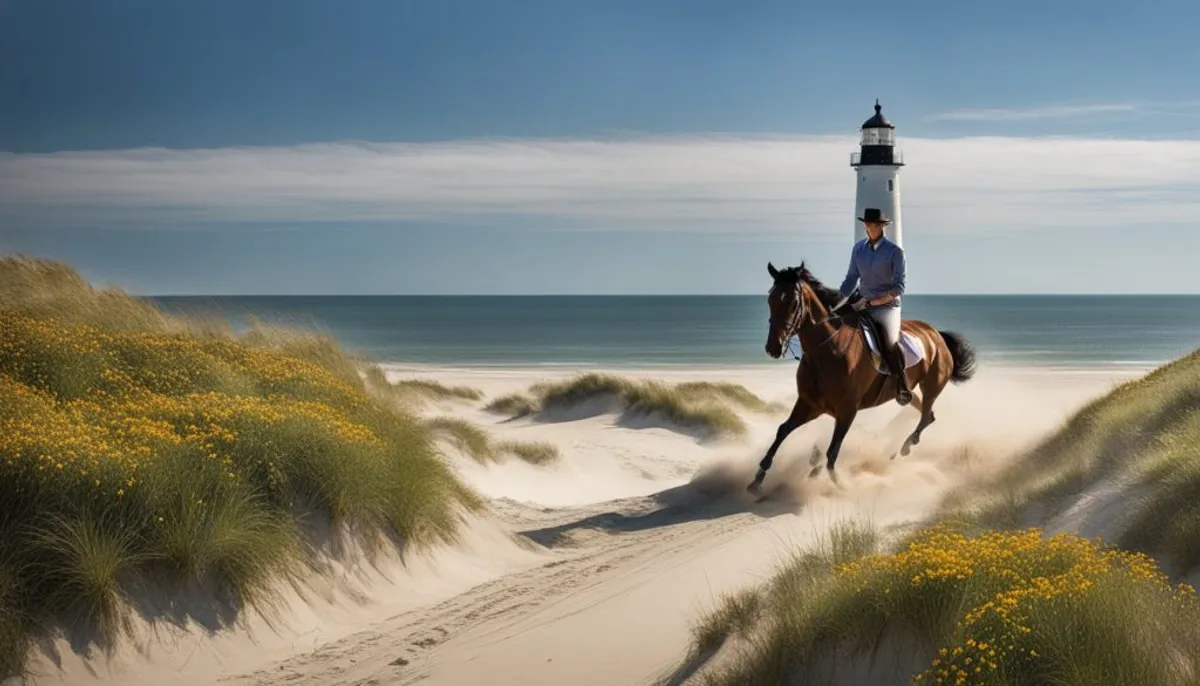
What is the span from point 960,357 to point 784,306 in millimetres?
6205

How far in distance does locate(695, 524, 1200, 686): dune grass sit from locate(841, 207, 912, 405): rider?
816cm

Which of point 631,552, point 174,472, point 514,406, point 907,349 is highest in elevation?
point 907,349

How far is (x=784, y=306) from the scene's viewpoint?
1434 cm

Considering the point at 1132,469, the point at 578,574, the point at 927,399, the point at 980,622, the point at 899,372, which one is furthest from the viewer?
the point at 927,399

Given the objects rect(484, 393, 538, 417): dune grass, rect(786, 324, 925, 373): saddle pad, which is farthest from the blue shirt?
rect(484, 393, 538, 417): dune grass

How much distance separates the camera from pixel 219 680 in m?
8.59

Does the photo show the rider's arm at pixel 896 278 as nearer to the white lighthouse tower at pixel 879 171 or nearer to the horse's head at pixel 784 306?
the horse's head at pixel 784 306

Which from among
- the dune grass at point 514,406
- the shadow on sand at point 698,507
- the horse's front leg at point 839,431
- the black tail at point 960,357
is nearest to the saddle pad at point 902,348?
the horse's front leg at point 839,431

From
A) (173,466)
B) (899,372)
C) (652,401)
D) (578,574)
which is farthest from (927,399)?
(173,466)

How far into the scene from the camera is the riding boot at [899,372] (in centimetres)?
1639

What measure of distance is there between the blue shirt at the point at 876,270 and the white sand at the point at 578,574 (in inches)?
104

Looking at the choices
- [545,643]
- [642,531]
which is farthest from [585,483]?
[545,643]

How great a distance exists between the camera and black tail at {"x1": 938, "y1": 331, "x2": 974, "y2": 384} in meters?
19.3

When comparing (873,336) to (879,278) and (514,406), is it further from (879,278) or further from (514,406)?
(514,406)
